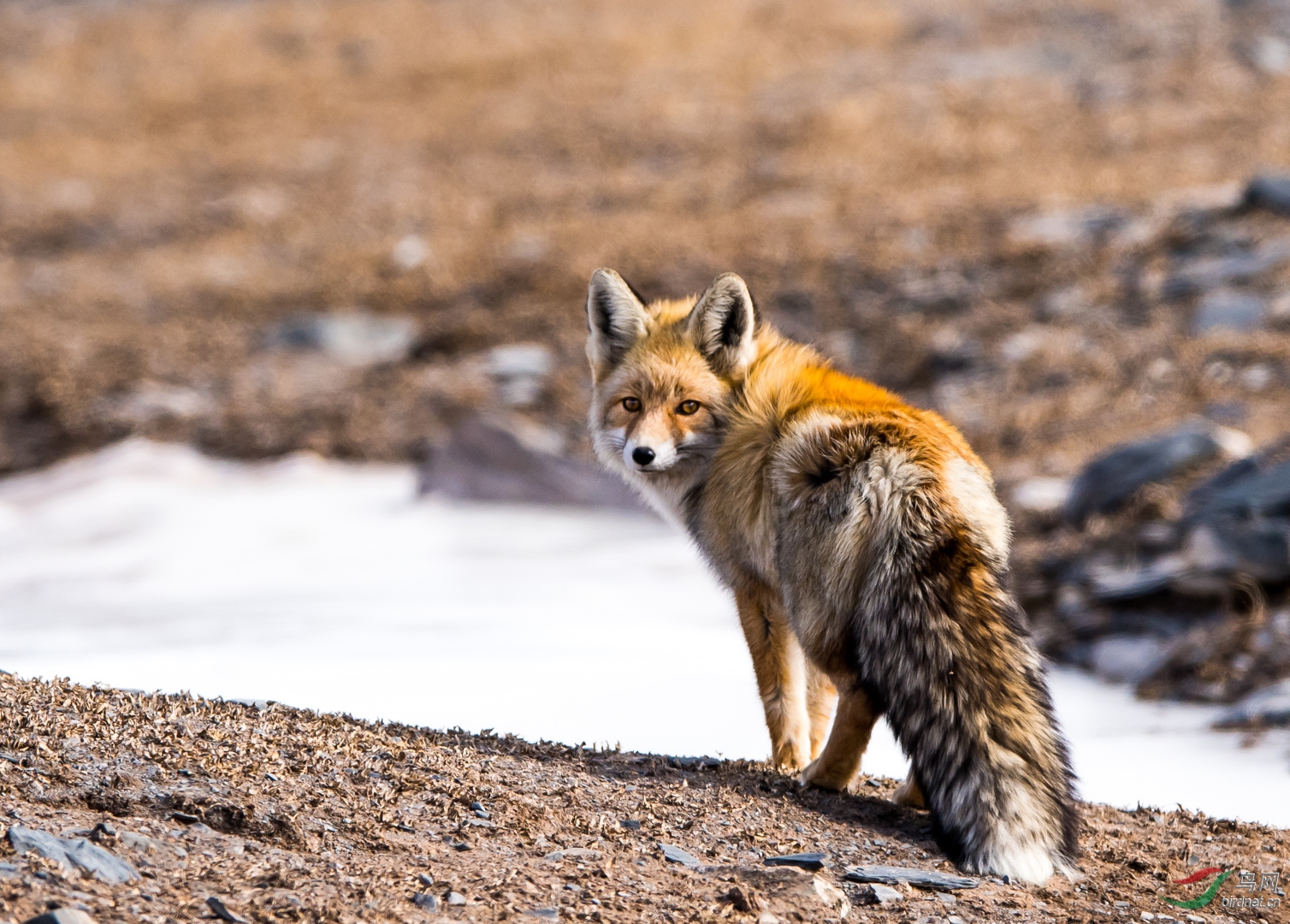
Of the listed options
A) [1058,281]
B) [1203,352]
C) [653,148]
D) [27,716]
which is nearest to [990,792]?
[27,716]

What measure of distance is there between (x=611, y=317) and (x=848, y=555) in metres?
1.86

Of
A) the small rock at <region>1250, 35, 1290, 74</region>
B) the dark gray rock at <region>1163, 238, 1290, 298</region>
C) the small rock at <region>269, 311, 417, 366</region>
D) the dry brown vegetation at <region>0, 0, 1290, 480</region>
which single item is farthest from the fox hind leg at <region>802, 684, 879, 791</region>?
the small rock at <region>1250, 35, 1290, 74</region>

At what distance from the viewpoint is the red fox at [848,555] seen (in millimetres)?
3758

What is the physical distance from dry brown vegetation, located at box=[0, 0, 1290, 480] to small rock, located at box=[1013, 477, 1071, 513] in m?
0.36

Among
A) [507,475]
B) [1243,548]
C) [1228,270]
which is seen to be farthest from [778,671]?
[1228,270]

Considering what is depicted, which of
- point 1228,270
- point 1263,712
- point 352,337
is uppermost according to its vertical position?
point 1228,270

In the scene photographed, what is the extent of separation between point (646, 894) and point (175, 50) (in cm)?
2610

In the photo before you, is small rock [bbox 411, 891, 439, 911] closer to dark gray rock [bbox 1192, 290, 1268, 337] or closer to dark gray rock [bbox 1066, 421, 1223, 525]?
dark gray rock [bbox 1066, 421, 1223, 525]

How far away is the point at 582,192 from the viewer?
17719mm

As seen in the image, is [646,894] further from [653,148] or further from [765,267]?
[653,148]

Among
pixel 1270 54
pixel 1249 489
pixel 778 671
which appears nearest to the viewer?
pixel 778 671

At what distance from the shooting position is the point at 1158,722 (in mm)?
6523

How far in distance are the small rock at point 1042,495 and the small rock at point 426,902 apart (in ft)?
22.8

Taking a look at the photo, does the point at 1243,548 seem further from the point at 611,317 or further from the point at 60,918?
the point at 60,918
